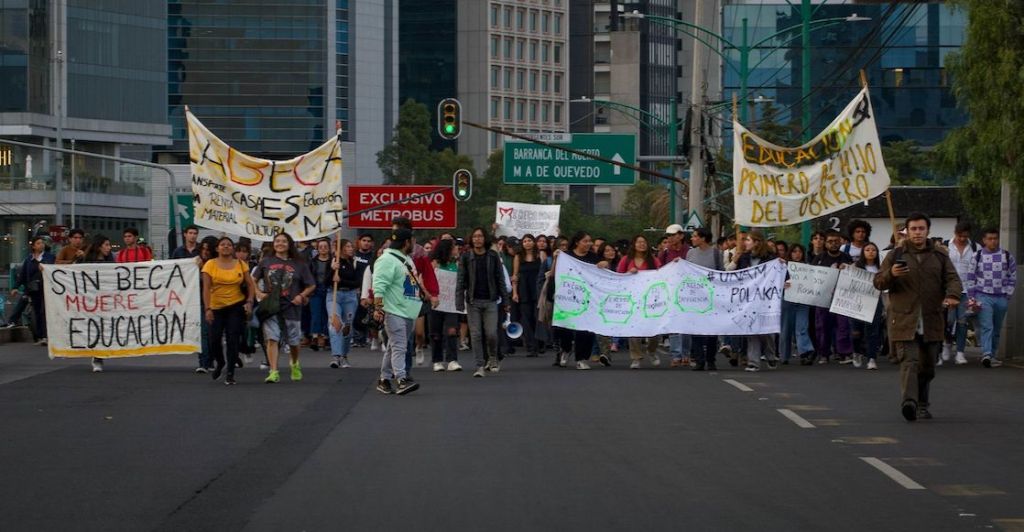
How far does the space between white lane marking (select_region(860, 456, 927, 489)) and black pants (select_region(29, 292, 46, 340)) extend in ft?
60.5

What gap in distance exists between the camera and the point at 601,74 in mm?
165000

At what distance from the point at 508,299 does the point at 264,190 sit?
162 inches

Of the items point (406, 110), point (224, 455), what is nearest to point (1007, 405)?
point (224, 455)

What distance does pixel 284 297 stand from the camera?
63.3 ft

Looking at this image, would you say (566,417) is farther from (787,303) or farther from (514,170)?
(514,170)

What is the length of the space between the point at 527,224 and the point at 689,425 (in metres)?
31.5

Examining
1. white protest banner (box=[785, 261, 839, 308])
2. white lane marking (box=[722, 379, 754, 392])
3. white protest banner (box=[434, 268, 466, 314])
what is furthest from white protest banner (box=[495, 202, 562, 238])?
white lane marking (box=[722, 379, 754, 392])

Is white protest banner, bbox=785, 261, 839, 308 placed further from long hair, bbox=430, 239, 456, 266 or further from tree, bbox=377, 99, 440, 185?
tree, bbox=377, 99, 440, 185

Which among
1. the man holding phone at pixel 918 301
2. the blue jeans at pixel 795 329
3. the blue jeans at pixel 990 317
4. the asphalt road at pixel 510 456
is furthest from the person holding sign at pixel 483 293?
the man holding phone at pixel 918 301

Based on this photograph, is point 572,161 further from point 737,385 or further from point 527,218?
point 737,385

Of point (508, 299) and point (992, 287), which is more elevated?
point (992, 287)

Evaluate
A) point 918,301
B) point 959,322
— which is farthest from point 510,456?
point 959,322

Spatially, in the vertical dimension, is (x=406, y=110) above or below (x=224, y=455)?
above

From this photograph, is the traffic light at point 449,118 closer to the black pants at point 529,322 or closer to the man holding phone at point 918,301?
the black pants at point 529,322
